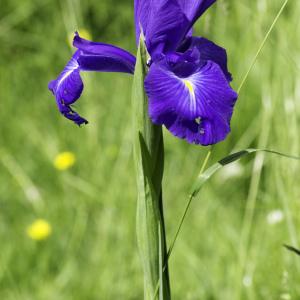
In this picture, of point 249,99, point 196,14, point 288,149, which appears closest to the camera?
point 196,14

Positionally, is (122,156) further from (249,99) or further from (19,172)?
(249,99)

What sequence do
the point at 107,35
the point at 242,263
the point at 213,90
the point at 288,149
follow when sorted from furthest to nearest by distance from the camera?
1. the point at 107,35
2. the point at 288,149
3. the point at 242,263
4. the point at 213,90

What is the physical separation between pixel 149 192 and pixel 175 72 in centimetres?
18

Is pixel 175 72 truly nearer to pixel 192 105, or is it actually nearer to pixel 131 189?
pixel 192 105

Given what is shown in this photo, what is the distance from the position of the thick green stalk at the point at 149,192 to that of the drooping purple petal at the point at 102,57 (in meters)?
0.07

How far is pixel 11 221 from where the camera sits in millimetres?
2434

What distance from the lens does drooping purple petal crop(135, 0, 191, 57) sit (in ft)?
3.15

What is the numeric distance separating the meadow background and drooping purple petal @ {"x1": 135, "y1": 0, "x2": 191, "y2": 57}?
36cm

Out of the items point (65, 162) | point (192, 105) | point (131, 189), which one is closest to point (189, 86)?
point (192, 105)

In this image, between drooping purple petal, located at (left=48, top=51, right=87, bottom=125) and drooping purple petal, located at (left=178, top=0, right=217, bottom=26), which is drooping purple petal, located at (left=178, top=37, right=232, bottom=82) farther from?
drooping purple petal, located at (left=48, top=51, right=87, bottom=125)

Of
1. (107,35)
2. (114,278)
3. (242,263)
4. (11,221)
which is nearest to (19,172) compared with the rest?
(11,221)

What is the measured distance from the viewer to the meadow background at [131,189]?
1.76m

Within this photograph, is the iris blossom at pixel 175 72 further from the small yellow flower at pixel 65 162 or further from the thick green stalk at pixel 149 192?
the small yellow flower at pixel 65 162

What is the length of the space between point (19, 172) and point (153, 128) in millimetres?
1601
